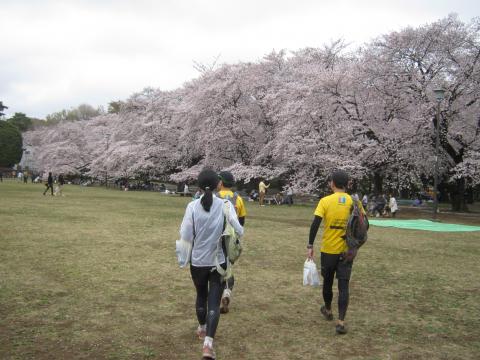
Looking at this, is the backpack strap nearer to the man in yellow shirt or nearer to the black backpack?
the man in yellow shirt

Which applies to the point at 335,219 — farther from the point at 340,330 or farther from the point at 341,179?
the point at 340,330

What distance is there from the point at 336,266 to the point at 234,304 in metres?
1.64

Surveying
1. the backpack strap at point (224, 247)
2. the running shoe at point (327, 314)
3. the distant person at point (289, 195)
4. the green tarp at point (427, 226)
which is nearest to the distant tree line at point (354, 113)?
the distant person at point (289, 195)

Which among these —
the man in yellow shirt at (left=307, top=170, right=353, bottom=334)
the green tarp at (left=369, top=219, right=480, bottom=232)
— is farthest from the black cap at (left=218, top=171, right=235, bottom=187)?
the green tarp at (left=369, top=219, right=480, bottom=232)

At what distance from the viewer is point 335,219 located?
490 centimetres

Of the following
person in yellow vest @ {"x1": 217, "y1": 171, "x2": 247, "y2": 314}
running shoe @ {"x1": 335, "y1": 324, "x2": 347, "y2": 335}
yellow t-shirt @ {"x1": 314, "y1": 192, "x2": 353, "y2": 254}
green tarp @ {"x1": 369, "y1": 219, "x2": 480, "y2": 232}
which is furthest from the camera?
green tarp @ {"x1": 369, "y1": 219, "x2": 480, "y2": 232}

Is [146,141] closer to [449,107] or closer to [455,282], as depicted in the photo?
[449,107]

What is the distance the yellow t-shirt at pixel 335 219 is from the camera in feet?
16.0

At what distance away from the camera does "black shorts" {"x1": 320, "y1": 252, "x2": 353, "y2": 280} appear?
4840 mm

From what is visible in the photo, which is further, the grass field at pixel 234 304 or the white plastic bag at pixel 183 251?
the grass field at pixel 234 304

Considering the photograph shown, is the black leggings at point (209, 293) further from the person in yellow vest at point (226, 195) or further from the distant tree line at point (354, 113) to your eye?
the distant tree line at point (354, 113)

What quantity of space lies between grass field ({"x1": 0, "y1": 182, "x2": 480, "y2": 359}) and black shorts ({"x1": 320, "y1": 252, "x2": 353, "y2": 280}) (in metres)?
0.65

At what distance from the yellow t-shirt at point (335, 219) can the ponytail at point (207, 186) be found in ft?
4.62

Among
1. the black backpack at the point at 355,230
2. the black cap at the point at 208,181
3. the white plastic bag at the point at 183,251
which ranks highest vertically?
the black cap at the point at 208,181
